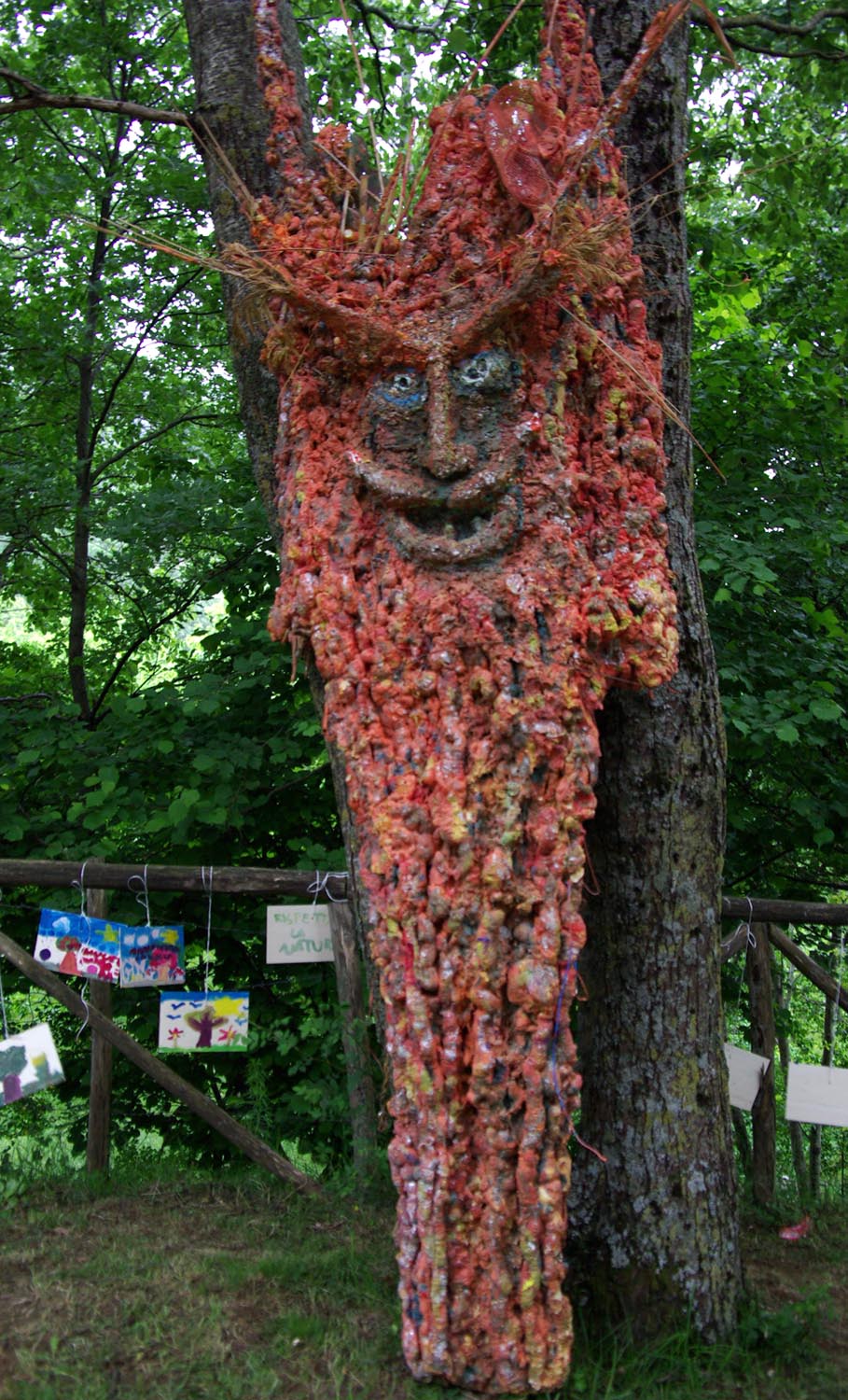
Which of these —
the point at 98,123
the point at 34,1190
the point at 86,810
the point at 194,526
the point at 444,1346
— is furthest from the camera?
the point at 98,123

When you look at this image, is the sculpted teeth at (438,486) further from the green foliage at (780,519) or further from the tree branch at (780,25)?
the tree branch at (780,25)

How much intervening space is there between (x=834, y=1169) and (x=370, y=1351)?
11.5 ft

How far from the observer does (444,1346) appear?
2498 mm

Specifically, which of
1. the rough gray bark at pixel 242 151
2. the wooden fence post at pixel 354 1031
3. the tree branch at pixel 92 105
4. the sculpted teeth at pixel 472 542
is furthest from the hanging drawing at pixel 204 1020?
the tree branch at pixel 92 105

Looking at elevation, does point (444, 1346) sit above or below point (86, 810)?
below

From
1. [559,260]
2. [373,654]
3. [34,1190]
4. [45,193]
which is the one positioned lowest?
[34,1190]

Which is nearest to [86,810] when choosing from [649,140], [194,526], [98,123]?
[194,526]

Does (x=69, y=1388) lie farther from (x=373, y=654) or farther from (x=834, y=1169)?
(x=834, y=1169)

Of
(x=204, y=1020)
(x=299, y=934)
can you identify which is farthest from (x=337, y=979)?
(x=204, y=1020)

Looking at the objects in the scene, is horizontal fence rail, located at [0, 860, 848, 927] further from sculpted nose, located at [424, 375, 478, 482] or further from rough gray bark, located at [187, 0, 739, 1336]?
sculpted nose, located at [424, 375, 478, 482]

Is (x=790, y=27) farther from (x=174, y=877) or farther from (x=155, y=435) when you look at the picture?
(x=174, y=877)

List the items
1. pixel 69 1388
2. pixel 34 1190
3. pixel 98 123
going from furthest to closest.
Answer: pixel 98 123
pixel 34 1190
pixel 69 1388

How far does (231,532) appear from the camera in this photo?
5.79 meters

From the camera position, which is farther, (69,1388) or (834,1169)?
(834,1169)
